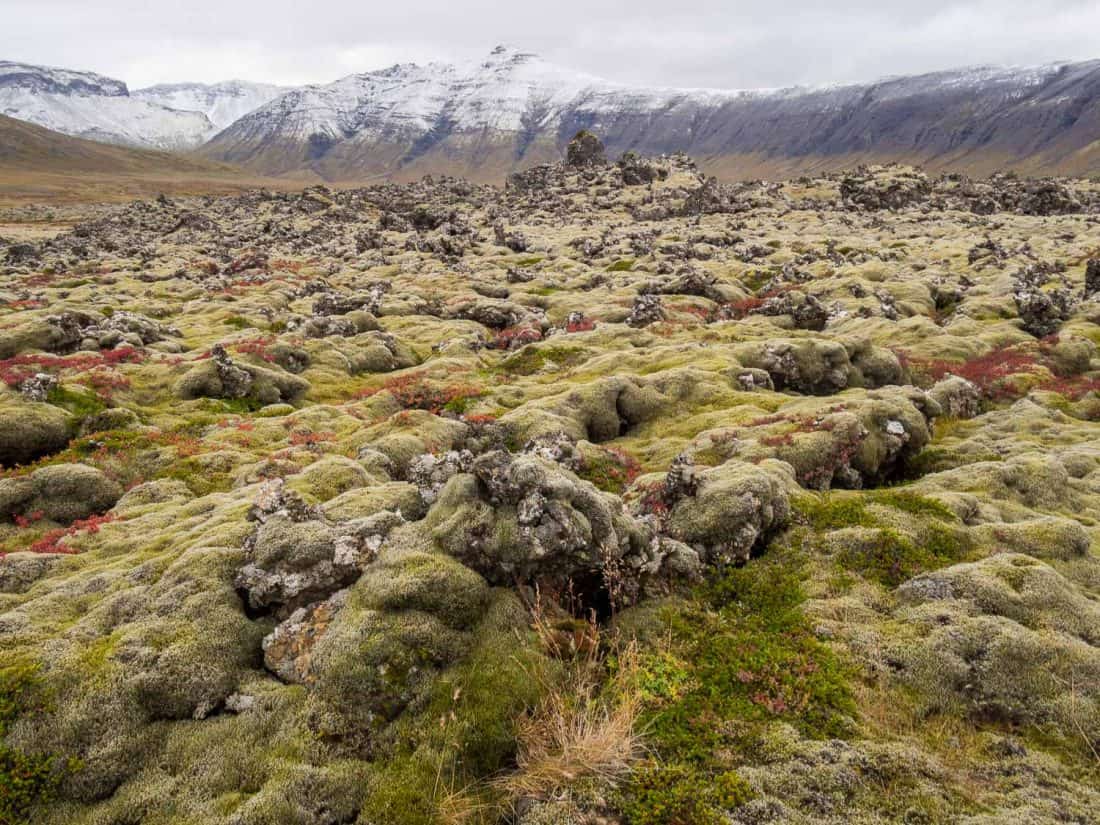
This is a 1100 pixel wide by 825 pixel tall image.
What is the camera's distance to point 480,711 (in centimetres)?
992

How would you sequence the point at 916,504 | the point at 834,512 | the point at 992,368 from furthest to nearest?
the point at 992,368 → the point at 834,512 → the point at 916,504

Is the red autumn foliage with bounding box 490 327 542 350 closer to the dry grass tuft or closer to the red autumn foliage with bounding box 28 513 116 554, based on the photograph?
the red autumn foliage with bounding box 28 513 116 554

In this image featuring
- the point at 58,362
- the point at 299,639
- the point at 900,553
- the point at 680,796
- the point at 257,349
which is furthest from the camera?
the point at 257,349

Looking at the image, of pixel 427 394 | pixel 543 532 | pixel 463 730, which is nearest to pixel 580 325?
pixel 427 394

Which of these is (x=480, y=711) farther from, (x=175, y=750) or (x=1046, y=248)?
(x=1046, y=248)

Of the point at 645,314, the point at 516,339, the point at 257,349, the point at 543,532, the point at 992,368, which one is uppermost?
the point at 543,532

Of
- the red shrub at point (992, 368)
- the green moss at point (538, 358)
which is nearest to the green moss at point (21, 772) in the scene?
the green moss at point (538, 358)

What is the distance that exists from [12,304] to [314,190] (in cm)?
11819

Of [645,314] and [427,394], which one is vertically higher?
[427,394]

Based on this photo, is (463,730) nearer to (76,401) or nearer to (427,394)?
(427,394)

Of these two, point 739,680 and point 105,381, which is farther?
point 105,381

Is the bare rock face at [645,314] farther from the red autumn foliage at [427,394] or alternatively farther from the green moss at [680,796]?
the green moss at [680,796]

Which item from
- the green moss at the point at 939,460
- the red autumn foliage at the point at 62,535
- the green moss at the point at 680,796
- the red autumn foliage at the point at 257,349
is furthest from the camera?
the red autumn foliage at the point at 257,349

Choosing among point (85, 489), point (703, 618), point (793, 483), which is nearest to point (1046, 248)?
point (793, 483)
